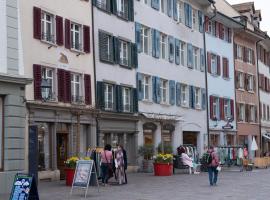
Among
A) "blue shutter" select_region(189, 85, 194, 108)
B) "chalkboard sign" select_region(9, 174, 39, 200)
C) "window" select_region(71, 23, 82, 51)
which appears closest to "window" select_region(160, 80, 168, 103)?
"blue shutter" select_region(189, 85, 194, 108)

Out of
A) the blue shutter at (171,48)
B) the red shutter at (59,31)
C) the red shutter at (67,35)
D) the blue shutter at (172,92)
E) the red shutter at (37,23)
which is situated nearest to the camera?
the red shutter at (37,23)

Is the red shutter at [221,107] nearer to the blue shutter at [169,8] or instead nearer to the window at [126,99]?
the blue shutter at [169,8]

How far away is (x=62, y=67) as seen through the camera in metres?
30.1

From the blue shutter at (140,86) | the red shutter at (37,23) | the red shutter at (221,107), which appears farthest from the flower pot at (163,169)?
the red shutter at (221,107)

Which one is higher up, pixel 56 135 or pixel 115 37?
pixel 115 37

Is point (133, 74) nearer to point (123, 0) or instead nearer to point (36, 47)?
point (123, 0)

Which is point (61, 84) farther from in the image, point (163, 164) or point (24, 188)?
point (24, 188)

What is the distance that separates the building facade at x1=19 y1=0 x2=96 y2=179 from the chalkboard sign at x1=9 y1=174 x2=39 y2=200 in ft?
39.5

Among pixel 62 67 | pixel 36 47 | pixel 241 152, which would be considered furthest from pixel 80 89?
pixel 241 152

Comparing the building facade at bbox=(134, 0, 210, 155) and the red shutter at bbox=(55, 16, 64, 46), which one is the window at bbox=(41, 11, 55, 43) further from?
the building facade at bbox=(134, 0, 210, 155)

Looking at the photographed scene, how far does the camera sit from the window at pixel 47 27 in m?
28.9

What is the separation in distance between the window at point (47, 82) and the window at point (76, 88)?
5.98 ft

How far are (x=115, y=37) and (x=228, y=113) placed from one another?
21968 millimetres

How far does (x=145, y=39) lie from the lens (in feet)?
132
